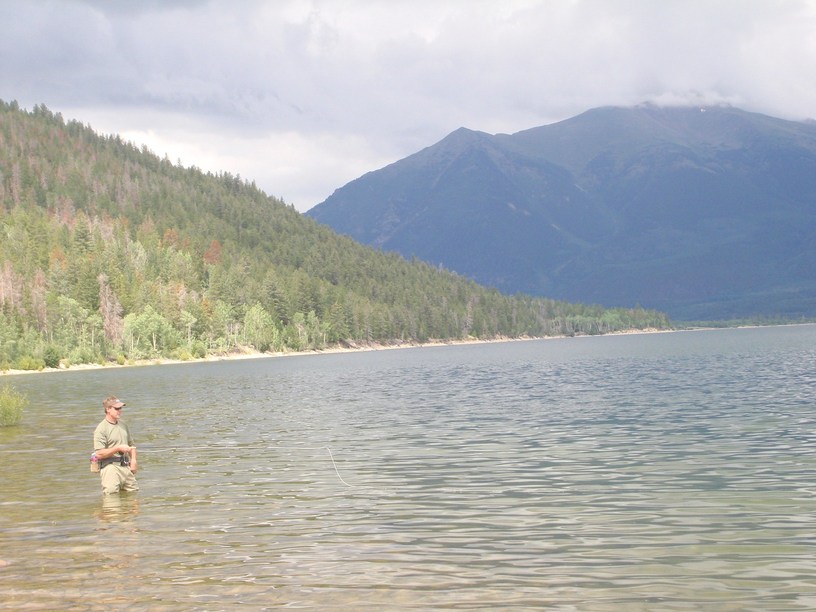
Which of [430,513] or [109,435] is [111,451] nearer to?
[109,435]

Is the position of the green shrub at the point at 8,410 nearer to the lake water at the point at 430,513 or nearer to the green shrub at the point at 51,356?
the lake water at the point at 430,513

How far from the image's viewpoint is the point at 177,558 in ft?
67.0

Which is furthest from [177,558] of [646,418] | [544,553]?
[646,418]

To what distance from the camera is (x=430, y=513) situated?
24.9 m

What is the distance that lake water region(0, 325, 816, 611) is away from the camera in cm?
1753

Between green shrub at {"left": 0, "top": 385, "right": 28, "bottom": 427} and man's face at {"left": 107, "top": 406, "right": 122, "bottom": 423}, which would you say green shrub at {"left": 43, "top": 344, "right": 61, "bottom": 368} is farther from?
man's face at {"left": 107, "top": 406, "right": 122, "bottom": 423}

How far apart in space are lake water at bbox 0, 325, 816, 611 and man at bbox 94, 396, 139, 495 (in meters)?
0.62

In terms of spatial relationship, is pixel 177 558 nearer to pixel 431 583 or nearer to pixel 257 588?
pixel 257 588

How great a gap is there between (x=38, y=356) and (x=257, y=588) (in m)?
142

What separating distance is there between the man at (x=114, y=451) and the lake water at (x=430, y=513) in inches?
24.4

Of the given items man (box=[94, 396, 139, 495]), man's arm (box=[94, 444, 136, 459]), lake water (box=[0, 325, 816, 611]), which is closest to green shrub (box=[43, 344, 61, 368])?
lake water (box=[0, 325, 816, 611])

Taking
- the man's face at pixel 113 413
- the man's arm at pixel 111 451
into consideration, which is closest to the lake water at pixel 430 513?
the man's arm at pixel 111 451

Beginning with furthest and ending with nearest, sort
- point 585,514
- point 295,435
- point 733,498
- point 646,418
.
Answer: point 646,418 < point 295,435 < point 733,498 < point 585,514

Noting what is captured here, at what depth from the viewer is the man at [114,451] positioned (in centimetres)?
2692
